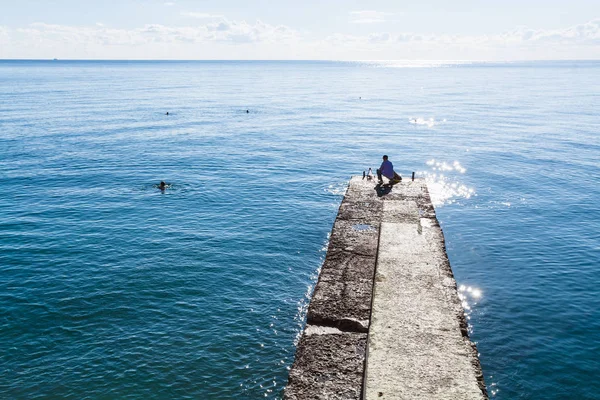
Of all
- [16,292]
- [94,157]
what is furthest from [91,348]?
[94,157]

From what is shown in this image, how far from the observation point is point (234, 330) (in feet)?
73.0

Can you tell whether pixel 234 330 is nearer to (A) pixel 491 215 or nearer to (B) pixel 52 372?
(B) pixel 52 372

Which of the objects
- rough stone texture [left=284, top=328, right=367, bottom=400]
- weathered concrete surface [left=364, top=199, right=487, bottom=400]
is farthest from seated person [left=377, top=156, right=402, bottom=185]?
rough stone texture [left=284, top=328, right=367, bottom=400]

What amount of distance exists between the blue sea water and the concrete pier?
6.87 ft

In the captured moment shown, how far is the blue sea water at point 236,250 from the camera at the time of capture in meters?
19.7

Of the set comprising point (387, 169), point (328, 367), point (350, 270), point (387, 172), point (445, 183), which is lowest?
point (328, 367)

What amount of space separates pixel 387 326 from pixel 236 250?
15.1 m

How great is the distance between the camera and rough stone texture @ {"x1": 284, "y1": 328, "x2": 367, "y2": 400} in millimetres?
16436

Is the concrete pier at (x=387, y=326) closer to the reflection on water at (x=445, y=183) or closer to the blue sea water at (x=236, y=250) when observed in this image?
the blue sea water at (x=236, y=250)

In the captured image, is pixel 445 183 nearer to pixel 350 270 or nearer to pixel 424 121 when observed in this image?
pixel 350 270

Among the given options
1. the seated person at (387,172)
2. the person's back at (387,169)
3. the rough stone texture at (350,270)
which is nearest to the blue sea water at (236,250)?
the rough stone texture at (350,270)

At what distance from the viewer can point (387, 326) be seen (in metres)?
18.1

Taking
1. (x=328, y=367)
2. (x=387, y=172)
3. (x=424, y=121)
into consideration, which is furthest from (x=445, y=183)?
(x=424, y=121)

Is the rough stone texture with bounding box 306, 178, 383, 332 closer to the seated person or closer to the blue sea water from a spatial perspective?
the blue sea water
